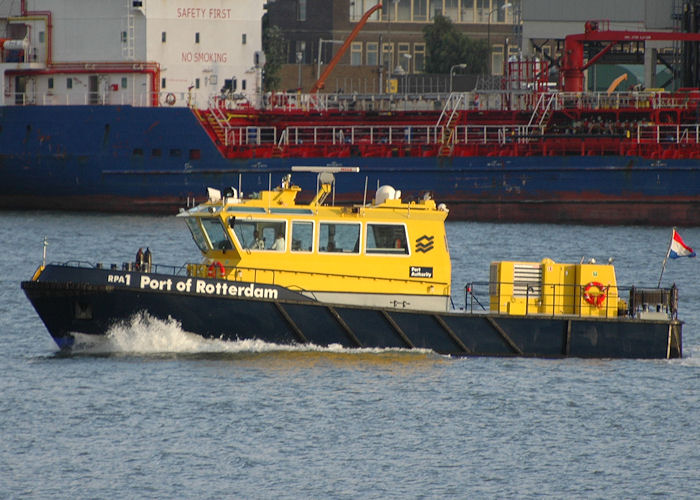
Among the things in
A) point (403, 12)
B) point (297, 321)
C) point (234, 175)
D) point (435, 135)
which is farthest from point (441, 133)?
point (403, 12)

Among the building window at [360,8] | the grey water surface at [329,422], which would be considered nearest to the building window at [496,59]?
the building window at [360,8]

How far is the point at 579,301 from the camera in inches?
920

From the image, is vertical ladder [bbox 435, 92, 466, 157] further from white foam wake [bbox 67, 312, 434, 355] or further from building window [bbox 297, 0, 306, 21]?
building window [bbox 297, 0, 306, 21]

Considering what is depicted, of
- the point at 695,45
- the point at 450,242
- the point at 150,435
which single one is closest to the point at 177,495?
the point at 150,435

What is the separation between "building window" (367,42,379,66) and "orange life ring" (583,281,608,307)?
83.8 meters

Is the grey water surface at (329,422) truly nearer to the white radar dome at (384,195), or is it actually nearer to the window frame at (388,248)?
the window frame at (388,248)

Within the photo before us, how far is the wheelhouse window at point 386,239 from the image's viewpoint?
2295 cm

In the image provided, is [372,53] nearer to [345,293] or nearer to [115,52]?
[115,52]

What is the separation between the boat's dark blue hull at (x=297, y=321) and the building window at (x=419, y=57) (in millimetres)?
85062

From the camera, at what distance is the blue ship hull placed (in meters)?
50.4

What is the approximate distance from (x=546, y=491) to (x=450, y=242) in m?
26.3

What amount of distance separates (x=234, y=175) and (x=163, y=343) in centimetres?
2963

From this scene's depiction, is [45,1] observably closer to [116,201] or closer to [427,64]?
[116,201]

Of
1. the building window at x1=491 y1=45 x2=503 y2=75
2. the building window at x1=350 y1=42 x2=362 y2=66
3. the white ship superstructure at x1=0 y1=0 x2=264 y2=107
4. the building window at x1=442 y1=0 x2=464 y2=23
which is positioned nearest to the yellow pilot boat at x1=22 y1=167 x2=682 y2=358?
the white ship superstructure at x1=0 y1=0 x2=264 y2=107
